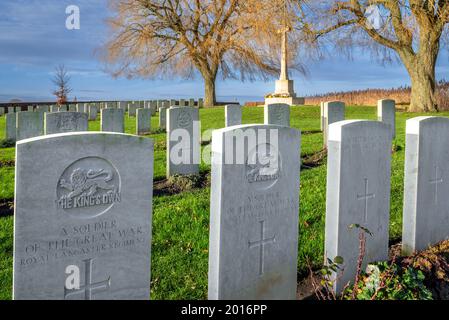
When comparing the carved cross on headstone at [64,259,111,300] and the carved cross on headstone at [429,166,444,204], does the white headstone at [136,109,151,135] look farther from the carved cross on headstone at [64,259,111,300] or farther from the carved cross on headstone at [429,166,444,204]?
the carved cross on headstone at [64,259,111,300]

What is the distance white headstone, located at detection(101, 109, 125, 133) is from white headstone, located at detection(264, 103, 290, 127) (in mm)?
3784

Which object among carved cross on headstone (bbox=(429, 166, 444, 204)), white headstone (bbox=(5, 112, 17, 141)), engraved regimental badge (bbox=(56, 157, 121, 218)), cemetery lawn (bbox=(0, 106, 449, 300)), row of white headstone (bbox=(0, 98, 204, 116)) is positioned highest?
row of white headstone (bbox=(0, 98, 204, 116))

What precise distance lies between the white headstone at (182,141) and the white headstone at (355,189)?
5693 mm

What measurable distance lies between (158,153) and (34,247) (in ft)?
31.8

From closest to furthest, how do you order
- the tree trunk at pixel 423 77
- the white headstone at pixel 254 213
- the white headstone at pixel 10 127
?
the white headstone at pixel 254 213
the white headstone at pixel 10 127
the tree trunk at pixel 423 77

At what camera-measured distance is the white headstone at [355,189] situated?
4.79 metres

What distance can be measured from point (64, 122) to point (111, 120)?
331 centimetres

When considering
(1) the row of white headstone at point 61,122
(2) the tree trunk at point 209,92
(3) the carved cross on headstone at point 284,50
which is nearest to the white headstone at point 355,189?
(1) the row of white headstone at point 61,122

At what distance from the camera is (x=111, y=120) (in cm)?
1334

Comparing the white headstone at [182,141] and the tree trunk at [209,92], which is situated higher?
the tree trunk at [209,92]

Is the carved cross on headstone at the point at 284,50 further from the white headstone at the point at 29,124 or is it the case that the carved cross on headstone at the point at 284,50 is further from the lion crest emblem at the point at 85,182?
the lion crest emblem at the point at 85,182

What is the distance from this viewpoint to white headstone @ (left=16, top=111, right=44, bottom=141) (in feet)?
47.1

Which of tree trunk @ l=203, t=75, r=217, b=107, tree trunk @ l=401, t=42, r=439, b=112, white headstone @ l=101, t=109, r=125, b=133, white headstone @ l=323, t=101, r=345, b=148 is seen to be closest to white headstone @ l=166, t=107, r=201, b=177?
white headstone @ l=101, t=109, r=125, b=133
